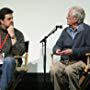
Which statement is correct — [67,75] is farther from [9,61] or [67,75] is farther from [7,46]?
[7,46]

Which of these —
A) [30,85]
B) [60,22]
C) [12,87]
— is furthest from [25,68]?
[60,22]

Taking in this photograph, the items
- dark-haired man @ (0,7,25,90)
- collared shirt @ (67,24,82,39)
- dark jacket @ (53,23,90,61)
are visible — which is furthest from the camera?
collared shirt @ (67,24,82,39)

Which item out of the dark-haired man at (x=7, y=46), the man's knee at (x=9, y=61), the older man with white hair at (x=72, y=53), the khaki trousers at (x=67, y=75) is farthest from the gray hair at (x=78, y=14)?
the man's knee at (x=9, y=61)

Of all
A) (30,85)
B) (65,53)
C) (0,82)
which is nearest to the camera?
(0,82)

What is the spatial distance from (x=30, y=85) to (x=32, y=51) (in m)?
0.52

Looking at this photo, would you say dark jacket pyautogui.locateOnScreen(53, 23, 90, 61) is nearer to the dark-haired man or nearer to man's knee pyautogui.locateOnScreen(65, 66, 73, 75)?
man's knee pyautogui.locateOnScreen(65, 66, 73, 75)

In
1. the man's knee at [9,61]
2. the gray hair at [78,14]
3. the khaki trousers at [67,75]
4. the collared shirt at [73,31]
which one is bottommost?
the khaki trousers at [67,75]

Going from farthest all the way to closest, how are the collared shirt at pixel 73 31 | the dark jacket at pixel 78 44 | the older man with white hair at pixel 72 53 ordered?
the collared shirt at pixel 73 31 < the dark jacket at pixel 78 44 < the older man with white hair at pixel 72 53

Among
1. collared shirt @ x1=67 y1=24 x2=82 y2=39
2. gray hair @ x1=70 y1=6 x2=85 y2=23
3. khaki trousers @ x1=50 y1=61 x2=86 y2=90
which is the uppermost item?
gray hair @ x1=70 y1=6 x2=85 y2=23

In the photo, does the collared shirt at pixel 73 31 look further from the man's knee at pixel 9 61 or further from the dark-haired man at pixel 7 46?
the man's knee at pixel 9 61

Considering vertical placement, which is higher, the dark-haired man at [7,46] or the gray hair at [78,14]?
the gray hair at [78,14]

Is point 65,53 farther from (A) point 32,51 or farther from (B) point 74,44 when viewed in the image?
(A) point 32,51

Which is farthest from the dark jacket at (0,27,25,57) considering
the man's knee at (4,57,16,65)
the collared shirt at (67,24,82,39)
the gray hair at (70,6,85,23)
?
the gray hair at (70,6,85,23)

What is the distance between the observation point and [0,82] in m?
4.13
